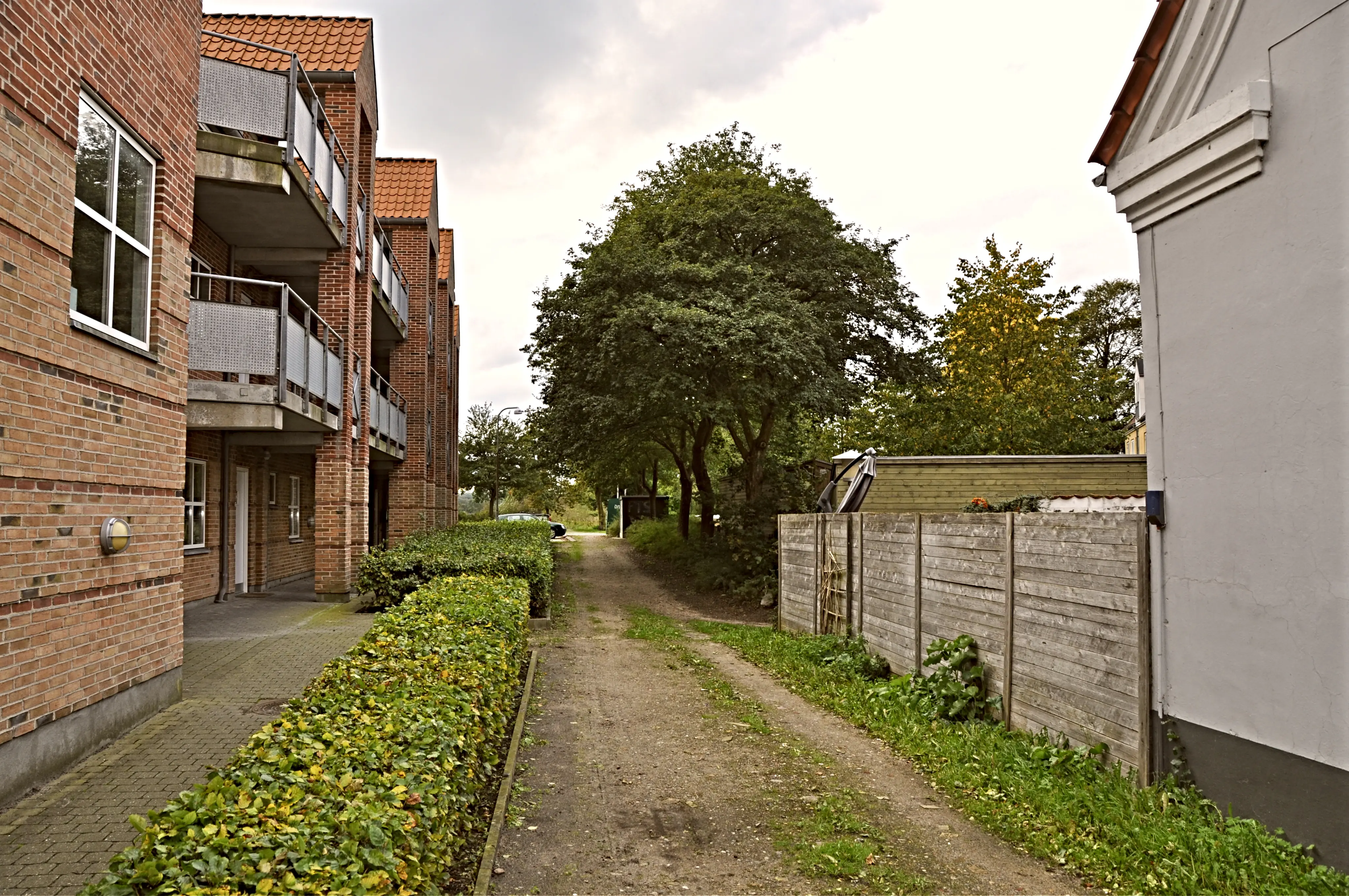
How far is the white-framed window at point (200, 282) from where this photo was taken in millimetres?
12594

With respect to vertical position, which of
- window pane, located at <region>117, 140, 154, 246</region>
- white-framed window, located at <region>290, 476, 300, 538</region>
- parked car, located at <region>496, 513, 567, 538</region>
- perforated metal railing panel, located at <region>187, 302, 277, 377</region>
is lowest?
parked car, located at <region>496, 513, 567, 538</region>

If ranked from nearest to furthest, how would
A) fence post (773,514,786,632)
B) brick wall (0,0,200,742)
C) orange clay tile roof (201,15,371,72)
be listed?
brick wall (0,0,200,742)
fence post (773,514,786,632)
orange clay tile roof (201,15,371,72)

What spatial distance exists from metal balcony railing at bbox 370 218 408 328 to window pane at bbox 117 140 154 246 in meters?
9.15

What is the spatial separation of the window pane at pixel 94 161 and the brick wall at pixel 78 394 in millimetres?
183

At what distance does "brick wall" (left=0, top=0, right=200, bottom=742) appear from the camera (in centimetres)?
553

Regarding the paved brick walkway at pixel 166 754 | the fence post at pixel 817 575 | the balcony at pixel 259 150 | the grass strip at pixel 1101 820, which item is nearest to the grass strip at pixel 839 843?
the grass strip at pixel 1101 820

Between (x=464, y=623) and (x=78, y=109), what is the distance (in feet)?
15.8

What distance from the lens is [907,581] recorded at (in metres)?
9.41

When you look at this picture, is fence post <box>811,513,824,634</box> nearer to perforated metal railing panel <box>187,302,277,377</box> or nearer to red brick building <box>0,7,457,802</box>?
red brick building <box>0,7,457,802</box>

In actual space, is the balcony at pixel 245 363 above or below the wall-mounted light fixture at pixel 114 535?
above

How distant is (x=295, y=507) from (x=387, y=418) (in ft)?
9.01

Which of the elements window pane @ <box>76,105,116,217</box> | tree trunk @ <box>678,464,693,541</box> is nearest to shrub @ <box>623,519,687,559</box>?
tree trunk @ <box>678,464,693,541</box>

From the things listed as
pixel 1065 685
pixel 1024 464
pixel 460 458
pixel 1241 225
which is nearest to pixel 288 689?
pixel 1065 685

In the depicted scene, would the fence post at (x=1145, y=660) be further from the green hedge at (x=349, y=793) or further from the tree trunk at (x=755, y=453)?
the tree trunk at (x=755, y=453)
